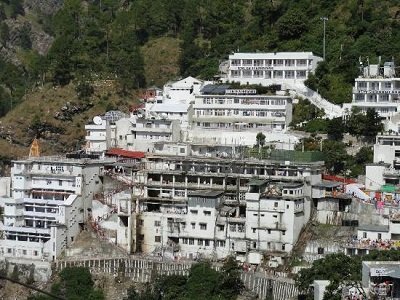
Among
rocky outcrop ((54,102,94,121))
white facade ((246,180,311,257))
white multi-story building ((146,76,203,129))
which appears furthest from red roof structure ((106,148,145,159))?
white facade ((246,180,311,257))

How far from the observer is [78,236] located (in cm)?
5078

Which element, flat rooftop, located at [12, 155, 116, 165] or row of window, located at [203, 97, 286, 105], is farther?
row of window, located at [203, 97, 286, 105]

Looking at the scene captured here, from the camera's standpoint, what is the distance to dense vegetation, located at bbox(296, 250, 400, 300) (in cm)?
3694

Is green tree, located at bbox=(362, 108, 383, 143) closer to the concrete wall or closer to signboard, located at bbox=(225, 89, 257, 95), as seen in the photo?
signboard, located at bbox=(225, 89, 257, 95)


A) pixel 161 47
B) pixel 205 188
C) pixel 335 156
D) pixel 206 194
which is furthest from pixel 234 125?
pixel 161 47

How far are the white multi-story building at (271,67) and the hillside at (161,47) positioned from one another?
1.22 metres

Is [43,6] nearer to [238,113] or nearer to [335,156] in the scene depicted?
[238,113]

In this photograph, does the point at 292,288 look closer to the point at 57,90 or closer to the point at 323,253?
the point at 323,253

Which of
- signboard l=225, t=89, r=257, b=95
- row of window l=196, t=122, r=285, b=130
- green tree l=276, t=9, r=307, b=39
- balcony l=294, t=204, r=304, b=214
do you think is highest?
green tree l=276, t=9, r=307, b=39

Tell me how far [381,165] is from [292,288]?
901 centimetres

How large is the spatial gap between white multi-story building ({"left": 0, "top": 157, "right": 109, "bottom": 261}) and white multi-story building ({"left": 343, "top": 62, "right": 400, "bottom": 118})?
1545cm

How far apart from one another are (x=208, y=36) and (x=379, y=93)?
2326 centimetres

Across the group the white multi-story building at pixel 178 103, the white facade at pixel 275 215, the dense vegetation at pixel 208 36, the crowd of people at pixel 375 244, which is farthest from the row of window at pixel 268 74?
the crowd of people at pixel 375 244

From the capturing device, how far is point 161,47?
7688cm
